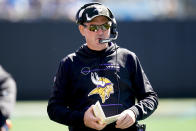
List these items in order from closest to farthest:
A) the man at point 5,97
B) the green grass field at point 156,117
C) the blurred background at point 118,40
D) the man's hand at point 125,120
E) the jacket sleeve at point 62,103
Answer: the man at point 5,97 → the man's hand at point 125,120 → the jacket sleeve at point 62,103 → the green grass field at point 156,117 → the blurred background at point 118,40

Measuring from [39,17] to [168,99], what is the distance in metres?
4.69

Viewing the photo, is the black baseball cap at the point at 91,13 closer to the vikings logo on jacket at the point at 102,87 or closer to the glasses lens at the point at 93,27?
the glasses lens at the point at 93,27

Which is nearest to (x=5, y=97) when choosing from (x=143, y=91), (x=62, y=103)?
(x=62, y=103)

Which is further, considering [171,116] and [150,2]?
[150,2]

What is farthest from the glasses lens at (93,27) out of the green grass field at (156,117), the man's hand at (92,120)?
the green grass field at (156,117)

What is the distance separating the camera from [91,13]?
4.02 m

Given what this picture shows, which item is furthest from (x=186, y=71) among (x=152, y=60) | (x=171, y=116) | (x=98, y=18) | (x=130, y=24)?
(x=98, y=18)

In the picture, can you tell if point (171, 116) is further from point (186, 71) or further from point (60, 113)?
point (60, 113)

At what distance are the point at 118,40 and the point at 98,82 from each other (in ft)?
36.3

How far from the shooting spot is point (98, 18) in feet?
13.3

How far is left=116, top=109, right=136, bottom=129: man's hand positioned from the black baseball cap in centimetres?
83

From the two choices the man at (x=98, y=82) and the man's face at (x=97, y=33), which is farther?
the man's face at (x=97, y=33)

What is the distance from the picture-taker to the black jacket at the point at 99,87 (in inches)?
154

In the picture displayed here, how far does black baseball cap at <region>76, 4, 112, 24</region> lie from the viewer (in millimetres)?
3998
